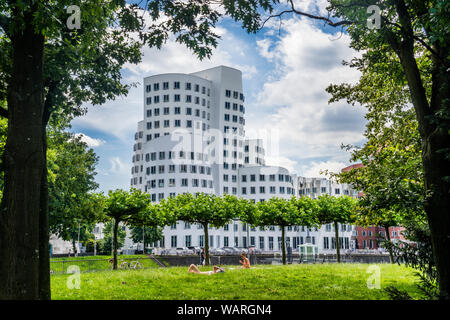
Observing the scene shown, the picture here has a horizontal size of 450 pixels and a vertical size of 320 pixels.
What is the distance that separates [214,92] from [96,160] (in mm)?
50899

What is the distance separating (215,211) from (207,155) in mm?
55925

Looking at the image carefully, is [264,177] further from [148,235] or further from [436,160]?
[436,160]

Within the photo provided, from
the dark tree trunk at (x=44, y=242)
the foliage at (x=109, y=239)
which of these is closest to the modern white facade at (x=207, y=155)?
the foliage at (x=109, y=239)

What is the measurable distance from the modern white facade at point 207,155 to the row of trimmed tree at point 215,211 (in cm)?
4890

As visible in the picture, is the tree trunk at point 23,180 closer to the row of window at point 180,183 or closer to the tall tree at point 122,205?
the tall tree at point 122,205

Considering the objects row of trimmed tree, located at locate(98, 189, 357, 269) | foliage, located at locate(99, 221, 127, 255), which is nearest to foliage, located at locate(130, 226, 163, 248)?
foliage, located at locate(99, 221, 127, 255)

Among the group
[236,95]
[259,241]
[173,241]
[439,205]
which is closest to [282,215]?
[439,205]

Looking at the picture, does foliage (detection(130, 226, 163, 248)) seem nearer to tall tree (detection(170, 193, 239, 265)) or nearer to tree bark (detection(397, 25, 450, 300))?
tall tree (detection(170, 193, 239, 265))

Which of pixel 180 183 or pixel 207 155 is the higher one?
pixel 207 155

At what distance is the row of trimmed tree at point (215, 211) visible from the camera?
28156 millimetres

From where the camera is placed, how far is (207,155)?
287ft

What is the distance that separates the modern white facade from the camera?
83.4 meters

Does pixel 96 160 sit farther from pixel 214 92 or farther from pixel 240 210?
pixel 214 92

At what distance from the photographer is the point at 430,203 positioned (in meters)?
7.39
